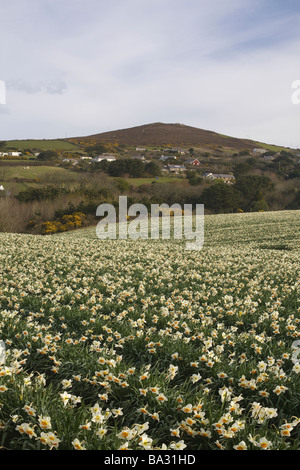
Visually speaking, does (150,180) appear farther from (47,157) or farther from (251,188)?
(47,157)

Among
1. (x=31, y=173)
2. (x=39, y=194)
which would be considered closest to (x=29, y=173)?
(x=31, y=173)

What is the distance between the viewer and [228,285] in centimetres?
1093

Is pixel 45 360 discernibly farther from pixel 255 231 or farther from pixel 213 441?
pixel 255 231

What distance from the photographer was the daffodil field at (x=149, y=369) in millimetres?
3299

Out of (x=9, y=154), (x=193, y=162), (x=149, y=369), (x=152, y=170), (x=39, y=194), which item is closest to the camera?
(x=149, y=369)

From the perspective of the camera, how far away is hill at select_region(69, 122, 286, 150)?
6521 inches

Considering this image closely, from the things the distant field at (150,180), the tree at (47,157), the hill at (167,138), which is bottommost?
the distant field at (150,180)

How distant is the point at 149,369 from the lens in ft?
16.4

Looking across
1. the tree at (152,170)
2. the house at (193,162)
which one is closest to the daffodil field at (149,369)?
the tree at (152,170)

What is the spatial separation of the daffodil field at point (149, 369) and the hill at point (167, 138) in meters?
155

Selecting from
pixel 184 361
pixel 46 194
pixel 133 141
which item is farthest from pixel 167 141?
pixel 184 361

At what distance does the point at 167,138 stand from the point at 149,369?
598 feet

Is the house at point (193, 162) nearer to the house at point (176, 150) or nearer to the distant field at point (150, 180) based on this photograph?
the house at point (176, 150)

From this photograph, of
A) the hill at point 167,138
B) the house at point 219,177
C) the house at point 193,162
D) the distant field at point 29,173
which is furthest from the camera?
the hill at point 167,138
